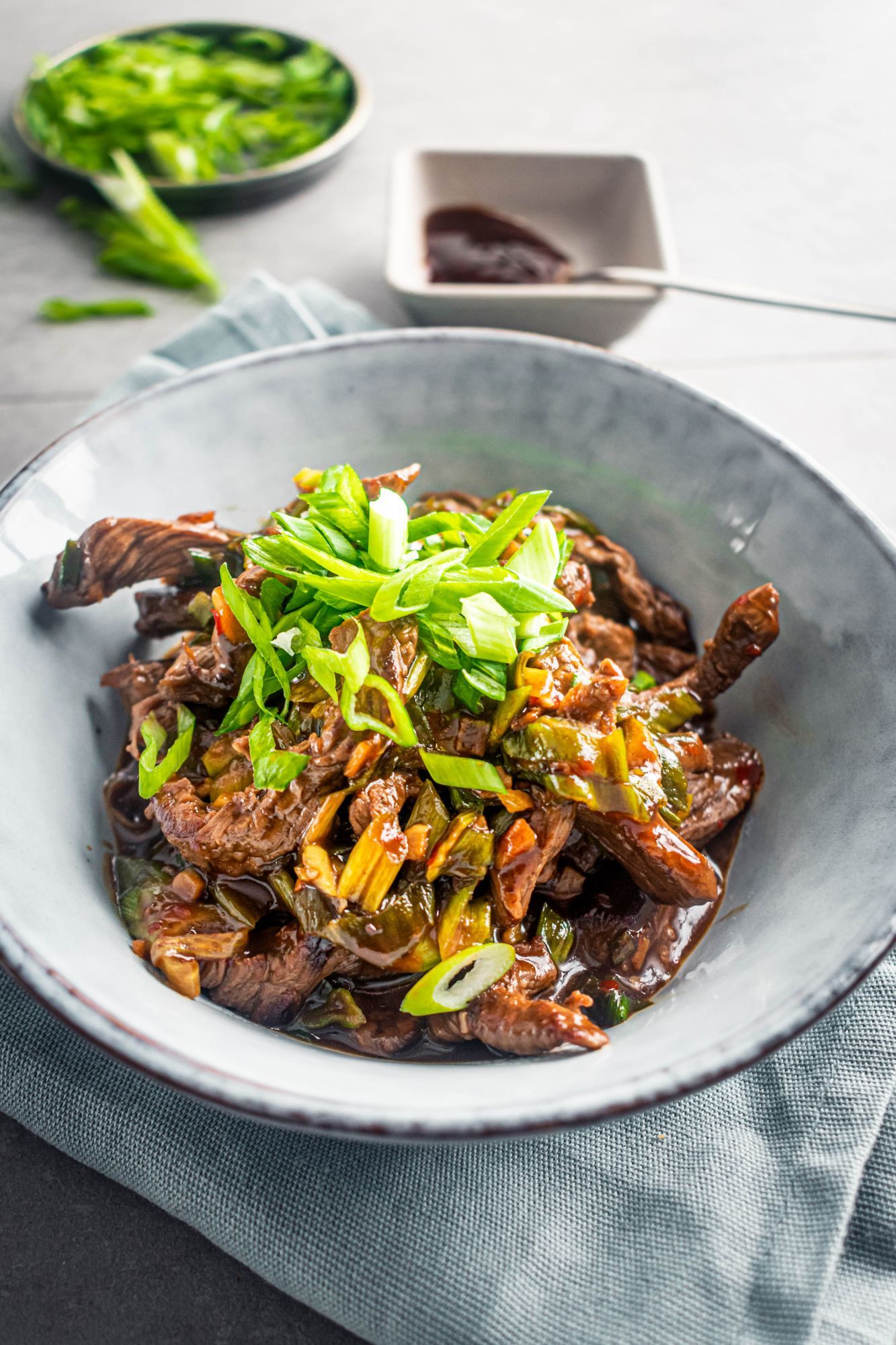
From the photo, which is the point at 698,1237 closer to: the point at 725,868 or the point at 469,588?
the point at 725,868

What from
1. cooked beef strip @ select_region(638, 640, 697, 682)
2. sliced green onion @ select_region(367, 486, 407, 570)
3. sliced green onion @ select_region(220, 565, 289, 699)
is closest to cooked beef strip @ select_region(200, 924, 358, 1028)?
sliced green onion @ select_region(220, 565, 289, 699)

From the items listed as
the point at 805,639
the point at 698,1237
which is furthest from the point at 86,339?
the point at 698,1237

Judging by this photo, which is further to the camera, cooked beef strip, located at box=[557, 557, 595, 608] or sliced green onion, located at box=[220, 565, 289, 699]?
cooked beef strip, located at box=[557, 557, 595, 608]

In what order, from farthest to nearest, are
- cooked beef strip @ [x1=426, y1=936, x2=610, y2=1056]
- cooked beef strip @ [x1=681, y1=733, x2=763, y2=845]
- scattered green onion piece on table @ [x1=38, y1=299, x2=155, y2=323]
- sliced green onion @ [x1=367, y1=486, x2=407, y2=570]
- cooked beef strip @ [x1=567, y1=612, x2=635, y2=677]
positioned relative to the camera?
scattered green onion piece on table @ [x1=38, y1=299, x2=155, y2=323] → cooked beef strip @ [x1=567, y1=612, x2=635, y2=677] → cooked beef strip @ [x1=681, y1=733, x2=763, y2=845] → sliced green onion @ [x1=367, y1=486, x2=407, y2=570] → cooked beef strip @ [x1=426, y1=936, x2=610, y2=1056]

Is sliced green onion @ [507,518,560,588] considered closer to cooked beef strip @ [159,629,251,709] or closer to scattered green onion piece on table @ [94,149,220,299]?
cooked beef strip @ [159,629,251,709]

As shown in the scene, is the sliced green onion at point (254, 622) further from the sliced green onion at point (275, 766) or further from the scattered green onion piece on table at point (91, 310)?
the scattered green onion piece on table at point (91, 310)

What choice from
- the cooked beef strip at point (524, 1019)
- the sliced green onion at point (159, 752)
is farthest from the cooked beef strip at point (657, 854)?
the sliced green onion at point (159, 752)
